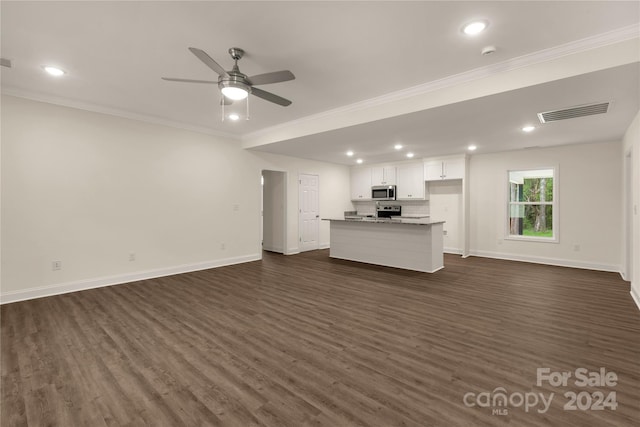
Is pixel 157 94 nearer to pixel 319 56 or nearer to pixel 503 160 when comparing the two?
pixel 319 56

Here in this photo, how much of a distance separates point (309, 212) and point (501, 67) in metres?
5.73

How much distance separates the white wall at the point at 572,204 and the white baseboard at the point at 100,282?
20.3 feet

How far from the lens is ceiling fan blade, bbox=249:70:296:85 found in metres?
2.64

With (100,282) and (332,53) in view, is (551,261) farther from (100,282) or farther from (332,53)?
(100,282)

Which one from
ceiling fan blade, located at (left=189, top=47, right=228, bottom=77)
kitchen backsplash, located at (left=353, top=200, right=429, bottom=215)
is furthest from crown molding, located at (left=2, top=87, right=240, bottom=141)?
kitchen backsplash, located at (left=353, top=200, right=429, bottom=215)

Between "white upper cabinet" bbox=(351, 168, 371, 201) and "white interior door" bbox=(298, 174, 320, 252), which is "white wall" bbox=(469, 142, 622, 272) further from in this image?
"white interior door" bbox=(298, 174, 320, 252)

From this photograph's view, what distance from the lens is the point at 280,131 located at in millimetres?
5547

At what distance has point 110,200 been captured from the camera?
4.65 meters

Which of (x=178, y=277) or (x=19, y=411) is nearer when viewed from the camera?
(x=19, y=411)

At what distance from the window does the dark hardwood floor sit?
218 centimetres

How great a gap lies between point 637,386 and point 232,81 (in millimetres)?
4064

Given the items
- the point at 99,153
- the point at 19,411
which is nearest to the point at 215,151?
the point at 99,153

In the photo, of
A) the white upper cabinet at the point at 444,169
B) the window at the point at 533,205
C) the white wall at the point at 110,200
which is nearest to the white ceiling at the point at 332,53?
the white wall at the point at 110,200

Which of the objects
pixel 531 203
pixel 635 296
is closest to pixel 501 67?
pixel 635 296
